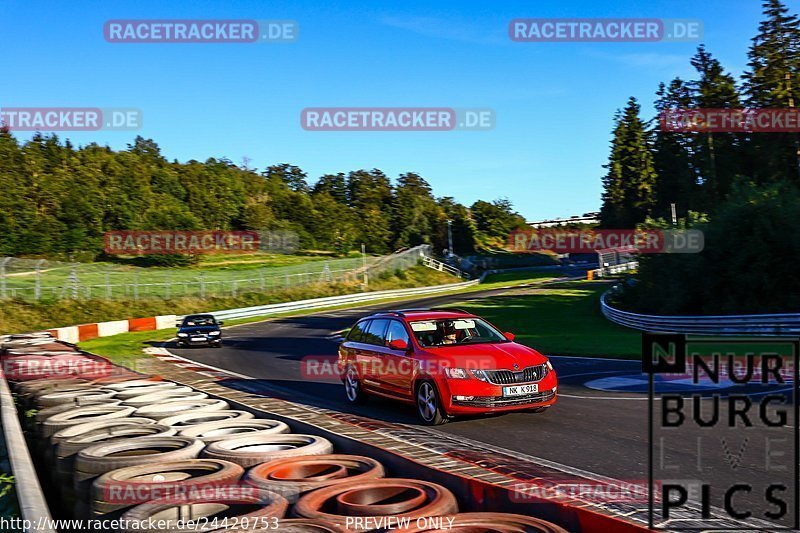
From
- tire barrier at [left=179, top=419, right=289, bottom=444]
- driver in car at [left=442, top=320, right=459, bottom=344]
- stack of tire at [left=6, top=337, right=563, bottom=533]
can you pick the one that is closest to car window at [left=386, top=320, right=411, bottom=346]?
driver in car at [left=442, top=320, right=459, bottom=344]

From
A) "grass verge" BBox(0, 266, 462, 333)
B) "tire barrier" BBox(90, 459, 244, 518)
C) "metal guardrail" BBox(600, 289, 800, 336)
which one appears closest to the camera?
"tire barrier" BBox(90, 459, 244, 518)

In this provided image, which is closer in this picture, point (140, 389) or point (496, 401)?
point (496, 401)

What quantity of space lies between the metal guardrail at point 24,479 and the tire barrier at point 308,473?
1.56 metres

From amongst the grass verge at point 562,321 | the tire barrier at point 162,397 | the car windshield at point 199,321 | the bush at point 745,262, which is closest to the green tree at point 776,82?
the grass verge at point 562,321

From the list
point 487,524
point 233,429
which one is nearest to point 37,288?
point 233,429

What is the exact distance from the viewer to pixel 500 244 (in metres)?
123

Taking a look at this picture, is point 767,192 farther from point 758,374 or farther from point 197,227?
point 197,227

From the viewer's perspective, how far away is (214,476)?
5.81m

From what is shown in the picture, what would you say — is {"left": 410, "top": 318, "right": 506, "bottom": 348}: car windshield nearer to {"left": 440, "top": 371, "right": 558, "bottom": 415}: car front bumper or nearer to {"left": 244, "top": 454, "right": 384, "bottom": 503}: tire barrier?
{"left": 440, "top": 371, "right": 558, "bottom": 415}: car front bumper

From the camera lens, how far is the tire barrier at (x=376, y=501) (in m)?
4.95

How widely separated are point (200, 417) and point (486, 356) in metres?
4.03

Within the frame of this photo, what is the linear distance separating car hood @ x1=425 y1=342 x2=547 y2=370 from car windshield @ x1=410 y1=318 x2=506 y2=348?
428 millimetres

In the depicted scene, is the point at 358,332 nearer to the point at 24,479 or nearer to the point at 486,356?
the point at 486,356

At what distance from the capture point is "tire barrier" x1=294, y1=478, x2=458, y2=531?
16.2ft
